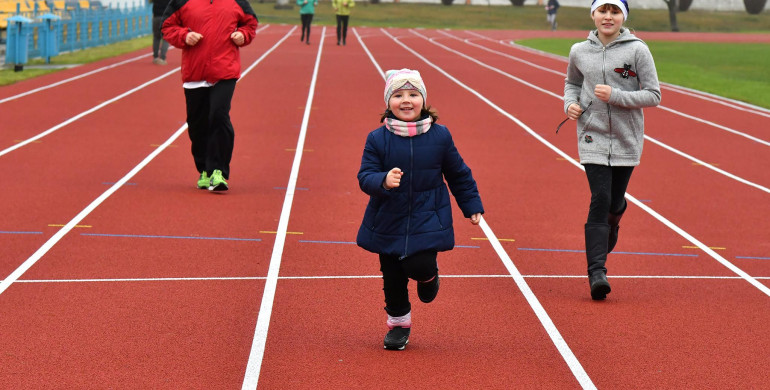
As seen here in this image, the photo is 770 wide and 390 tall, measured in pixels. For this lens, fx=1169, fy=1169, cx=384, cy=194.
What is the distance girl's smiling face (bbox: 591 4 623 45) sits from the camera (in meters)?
6.84

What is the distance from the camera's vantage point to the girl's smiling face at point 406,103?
542 cm

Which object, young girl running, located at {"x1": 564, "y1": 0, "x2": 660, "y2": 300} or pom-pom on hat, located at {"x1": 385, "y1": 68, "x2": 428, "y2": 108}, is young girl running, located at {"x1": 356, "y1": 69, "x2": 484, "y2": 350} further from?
young girl running, located at {"x1": 564, "y1": 0, "x2": 660, "y2": 300}

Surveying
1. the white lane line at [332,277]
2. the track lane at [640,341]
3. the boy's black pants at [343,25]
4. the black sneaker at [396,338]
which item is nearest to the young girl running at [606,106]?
the track lane at [640,341]

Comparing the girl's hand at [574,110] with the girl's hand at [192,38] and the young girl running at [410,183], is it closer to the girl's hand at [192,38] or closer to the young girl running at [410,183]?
the young girl running at [410,183]

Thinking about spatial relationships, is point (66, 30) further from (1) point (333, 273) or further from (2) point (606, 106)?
(2) point (606, 106)

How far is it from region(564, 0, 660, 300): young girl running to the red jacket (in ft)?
13.1

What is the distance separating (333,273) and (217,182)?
126 inches

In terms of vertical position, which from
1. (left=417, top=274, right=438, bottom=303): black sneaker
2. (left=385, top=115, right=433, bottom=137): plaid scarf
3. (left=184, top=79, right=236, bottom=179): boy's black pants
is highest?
(left=385, top=115, right=433, bottom=137): plaid scarf

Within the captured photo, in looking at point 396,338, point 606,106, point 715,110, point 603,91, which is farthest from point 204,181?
point 715,110

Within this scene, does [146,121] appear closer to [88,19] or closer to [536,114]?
[536,114]

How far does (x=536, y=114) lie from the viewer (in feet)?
59.5

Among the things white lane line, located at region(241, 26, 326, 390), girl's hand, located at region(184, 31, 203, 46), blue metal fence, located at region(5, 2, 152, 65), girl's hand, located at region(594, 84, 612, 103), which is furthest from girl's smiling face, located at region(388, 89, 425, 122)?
blue metal fence, located at region(5, 2, 152, 65)

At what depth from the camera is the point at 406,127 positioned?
5449mm

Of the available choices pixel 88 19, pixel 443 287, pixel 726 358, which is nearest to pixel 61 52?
pixel 88 19
